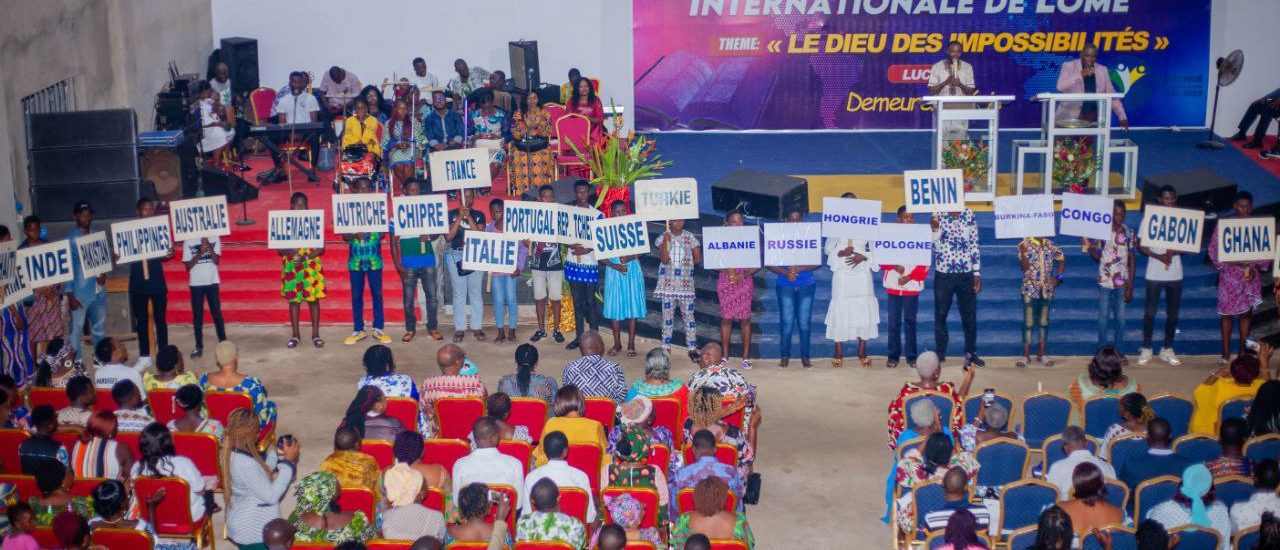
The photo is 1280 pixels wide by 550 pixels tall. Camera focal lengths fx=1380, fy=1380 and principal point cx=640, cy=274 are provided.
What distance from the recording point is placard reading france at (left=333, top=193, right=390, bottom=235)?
46.5 feet

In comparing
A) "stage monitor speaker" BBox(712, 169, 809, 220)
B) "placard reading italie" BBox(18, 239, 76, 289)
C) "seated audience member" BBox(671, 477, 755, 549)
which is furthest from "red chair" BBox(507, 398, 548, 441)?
"placard reading italie" BBox(18, 239, 76, 289)

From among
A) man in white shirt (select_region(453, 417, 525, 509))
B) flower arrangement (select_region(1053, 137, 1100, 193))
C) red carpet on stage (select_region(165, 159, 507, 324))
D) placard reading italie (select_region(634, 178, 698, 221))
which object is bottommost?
man in white shirt (select_region(453, 417, 525, 509))

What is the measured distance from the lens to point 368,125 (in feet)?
59.6

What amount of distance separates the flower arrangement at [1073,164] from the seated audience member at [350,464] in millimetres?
10005

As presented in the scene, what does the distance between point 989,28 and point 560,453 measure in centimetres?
1473

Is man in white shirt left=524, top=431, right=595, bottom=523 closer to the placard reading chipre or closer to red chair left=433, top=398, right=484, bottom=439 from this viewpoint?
red chair left=433, top=398, right=484, bottom=439

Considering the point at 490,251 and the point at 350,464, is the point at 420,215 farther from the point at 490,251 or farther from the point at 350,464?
the point at 350,464

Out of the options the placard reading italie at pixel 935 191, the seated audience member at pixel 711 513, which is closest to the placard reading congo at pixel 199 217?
the placard reading italie at pixel 935 191

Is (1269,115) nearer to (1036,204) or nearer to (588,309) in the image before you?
(1036,204)

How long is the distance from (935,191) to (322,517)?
7468 millimetres

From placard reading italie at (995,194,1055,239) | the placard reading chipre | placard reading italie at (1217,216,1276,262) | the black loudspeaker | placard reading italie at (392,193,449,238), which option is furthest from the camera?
the black loudspeaker

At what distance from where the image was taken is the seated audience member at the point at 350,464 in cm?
863

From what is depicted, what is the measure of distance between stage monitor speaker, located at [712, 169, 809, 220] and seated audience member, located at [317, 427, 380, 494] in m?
6.66

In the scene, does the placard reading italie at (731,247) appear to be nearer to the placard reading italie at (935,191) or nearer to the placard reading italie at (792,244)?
the placard reading italie at (792,244)
